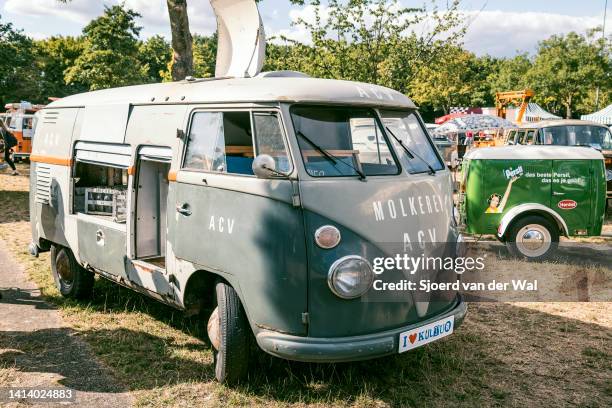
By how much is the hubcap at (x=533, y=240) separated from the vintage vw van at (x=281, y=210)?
14.4ft

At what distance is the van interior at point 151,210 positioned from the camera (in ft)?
18.2

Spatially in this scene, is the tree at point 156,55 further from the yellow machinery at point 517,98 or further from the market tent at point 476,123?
the market tent at point 476,123

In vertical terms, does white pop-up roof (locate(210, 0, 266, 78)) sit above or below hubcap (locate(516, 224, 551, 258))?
above

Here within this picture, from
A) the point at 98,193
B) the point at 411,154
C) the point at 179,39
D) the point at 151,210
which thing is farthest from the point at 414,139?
the point at 179,39

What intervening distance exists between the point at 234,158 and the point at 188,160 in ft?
1.67

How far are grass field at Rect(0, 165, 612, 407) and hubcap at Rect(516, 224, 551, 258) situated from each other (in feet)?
7.14

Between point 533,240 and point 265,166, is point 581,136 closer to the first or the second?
point 533,240

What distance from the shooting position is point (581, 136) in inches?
516

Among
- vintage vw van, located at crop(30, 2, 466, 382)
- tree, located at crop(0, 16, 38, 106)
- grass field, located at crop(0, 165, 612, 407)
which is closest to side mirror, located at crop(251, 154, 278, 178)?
vintage vw van, located at crop(30, 2, 466, 382)

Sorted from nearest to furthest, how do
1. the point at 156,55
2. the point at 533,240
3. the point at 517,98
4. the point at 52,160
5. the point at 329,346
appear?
the point at 329,346, the point at 52,160, the point at 533,240, the point at 517,98, the point at 156,55

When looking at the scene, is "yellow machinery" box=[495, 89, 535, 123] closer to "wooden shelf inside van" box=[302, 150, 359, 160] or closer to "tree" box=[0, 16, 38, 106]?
"wooden shelf inside van" box=[302, 150, 359, 160]

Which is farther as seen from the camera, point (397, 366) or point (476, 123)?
point (476, 123)

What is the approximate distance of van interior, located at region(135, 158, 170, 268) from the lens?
5.55 metres

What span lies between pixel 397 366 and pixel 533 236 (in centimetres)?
484
